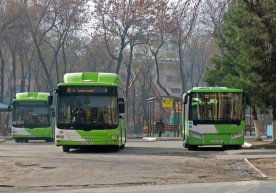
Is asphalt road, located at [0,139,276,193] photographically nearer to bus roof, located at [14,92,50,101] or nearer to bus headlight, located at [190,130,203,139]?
bus headlight, located at [190,130,203,139]

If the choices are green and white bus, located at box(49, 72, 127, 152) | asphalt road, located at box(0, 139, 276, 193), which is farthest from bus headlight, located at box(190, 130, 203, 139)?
asphalt road, located at box(0, 139, 276, 193)

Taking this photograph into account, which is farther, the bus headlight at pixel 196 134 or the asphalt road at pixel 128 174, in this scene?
the bus headlight at pixel 196 134

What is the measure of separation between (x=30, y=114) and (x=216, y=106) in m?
16.8

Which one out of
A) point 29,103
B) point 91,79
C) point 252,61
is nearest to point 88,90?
point 91,79

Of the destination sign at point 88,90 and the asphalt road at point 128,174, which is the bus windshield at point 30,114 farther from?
the asphalt road at point 128,174

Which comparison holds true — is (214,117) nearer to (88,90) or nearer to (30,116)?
(88,90)

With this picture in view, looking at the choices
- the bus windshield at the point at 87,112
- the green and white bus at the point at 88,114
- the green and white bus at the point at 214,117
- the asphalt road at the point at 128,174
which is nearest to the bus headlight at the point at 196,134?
the green and white bus at the point at 214,117

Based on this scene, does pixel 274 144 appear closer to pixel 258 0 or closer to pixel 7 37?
pixel 258 0

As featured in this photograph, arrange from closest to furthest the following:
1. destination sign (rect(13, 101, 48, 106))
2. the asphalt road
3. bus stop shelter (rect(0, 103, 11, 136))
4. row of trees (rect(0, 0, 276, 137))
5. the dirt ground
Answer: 1. the asphalt road
2. the dirt ground
3. row of trees (rect(0, 0, 276, 137))
4. destination sign (rect(13, 101, 48, 106))
5. bus stop shelter (rect(0, 103, 11, 136))

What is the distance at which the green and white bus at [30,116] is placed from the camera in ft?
136

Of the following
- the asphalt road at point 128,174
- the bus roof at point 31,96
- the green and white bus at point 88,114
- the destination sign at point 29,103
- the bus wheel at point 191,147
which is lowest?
the asphalt road at point 128,174

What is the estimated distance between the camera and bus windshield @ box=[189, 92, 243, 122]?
2877 centimetres

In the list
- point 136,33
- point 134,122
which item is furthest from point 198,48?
point 136,33

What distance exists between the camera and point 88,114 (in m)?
26.9
